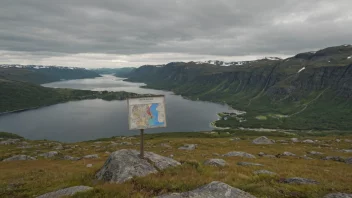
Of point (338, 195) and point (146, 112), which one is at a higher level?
point (146, 112)

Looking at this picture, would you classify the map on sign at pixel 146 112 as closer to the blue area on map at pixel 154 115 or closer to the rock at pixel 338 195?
the blue area on map at pixel 154 115

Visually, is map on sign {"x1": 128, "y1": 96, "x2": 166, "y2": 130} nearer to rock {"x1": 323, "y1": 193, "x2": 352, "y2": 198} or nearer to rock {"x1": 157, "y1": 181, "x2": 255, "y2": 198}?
rock {"x1": 157, "y1": 181, "x2": 255, "y2": 198}

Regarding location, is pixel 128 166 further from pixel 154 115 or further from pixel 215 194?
pixel 215 194

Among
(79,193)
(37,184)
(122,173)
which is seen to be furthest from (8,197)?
(122,173)

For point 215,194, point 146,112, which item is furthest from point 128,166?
point 215,194

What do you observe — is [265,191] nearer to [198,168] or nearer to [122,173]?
[198,168]

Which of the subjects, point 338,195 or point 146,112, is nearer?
point 338,195

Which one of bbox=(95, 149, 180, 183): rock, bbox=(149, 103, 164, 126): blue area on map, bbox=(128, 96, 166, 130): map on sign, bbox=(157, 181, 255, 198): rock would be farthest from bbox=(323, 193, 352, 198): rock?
bbox=(149, 103, 164, 126): blue area on map
